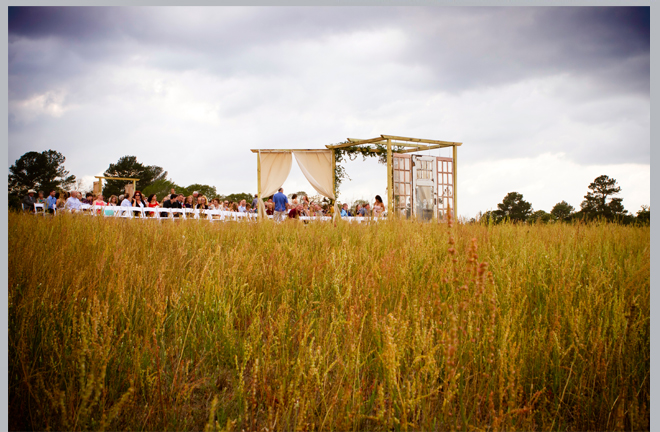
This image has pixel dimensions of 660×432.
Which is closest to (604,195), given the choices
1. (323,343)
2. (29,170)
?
(323,343)

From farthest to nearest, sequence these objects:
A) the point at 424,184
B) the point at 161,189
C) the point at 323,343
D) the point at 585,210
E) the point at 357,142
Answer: the point at 161,189 < the point at 424,184 < the point at 357,142 < the point at 585,210 < the point at 323,343

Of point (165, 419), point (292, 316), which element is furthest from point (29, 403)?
point (292, 316)

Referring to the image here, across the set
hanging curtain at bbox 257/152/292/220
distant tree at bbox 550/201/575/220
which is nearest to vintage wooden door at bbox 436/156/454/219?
Answer: hanging curtain at bbox 257/152/292/220

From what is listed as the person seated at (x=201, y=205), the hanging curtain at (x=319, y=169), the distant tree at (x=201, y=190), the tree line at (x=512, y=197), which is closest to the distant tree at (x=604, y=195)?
the tree line at (x=512, y=197)

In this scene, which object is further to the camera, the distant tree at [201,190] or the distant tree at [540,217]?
the distant tree at [201,190]

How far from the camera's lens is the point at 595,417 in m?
1.57

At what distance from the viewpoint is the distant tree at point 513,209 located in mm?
4629

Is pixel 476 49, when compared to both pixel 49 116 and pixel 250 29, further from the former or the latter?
pixel 49 116

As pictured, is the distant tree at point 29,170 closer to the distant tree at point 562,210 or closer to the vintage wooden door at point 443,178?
the distant tree at point 562,210

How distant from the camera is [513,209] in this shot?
4836 millimetres

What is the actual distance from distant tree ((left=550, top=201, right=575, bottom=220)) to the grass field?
555mm

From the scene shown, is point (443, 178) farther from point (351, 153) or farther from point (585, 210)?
point (585, 210)

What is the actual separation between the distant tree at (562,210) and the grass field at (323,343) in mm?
555

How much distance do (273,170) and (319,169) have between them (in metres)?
1.61
